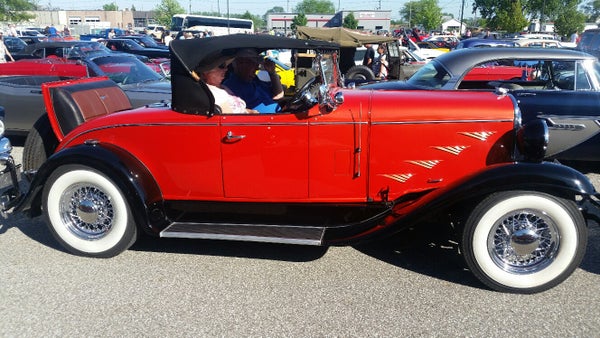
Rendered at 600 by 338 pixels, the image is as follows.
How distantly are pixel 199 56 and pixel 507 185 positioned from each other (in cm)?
223

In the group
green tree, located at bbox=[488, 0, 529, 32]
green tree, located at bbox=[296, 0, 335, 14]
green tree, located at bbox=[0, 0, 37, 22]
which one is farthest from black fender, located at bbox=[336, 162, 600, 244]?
green tree, located at bbox=[296, 0, 335, 14]

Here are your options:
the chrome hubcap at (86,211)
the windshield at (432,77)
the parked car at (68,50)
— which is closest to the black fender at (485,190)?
the chrome hubcap at (86,211)

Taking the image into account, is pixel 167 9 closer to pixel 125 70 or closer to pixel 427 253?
pixel 125 70

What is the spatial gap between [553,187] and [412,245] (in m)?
1.20

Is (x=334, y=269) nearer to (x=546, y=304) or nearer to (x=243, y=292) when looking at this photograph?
(x=243, y=292)

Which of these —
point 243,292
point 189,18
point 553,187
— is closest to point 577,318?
point 553,187

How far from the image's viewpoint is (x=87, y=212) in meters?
3.61

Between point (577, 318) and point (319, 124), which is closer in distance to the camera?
point (577, 318)

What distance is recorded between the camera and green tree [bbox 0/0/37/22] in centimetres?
4262

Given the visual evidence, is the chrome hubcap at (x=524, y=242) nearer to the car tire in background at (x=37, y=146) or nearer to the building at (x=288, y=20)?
the car tire in background at (x=37, y=146)

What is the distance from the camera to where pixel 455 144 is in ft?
11.0

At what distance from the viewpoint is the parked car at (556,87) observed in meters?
5.35

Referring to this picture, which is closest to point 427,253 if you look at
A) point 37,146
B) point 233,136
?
point 233,136

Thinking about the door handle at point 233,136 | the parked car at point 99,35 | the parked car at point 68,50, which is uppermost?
the parked car at point 99,35
